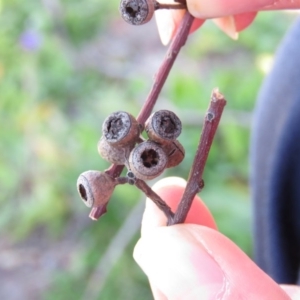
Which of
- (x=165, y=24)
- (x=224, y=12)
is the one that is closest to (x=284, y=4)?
(x=224, y=12)

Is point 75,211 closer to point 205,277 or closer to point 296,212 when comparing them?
point 296,212

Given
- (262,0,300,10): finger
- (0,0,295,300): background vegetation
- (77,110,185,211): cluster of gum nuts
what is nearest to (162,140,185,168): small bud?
(77,110,185,211): cluster of gum nuts

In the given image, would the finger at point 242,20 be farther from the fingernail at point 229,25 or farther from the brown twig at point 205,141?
the brown twig at point 205,141

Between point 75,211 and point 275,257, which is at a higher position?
point 275,257

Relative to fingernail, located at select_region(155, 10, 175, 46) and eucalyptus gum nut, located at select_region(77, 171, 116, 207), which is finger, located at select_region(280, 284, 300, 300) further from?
fingernail, located at select_region(155, 10, 175, 46)

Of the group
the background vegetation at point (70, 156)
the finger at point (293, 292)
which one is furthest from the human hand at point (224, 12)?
the background vegetation at point (70, 156)

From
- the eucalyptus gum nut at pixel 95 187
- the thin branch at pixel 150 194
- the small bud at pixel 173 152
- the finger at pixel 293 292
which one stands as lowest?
the finger at pixel 293 292

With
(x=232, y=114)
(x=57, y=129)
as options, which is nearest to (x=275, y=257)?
(x=232, y=114)
